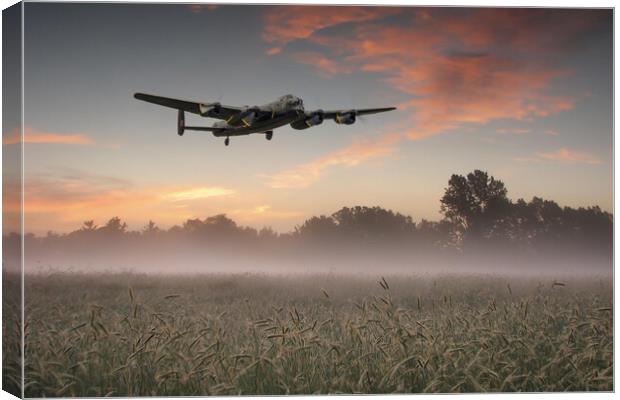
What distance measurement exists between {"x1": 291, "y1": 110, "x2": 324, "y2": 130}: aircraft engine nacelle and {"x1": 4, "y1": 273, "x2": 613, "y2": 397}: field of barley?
352 cm

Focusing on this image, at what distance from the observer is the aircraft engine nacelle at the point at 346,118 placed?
14547 mm

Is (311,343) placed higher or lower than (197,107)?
lower

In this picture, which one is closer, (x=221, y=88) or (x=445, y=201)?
(x=221, y=88)

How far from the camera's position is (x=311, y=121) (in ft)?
47.9

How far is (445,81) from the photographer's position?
13.8 m

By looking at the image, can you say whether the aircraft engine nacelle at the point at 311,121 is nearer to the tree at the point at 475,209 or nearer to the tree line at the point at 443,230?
the tree line at the point at 443,230

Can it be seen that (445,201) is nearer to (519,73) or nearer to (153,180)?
(519,73)

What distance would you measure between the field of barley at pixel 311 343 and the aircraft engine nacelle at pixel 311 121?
139 inches

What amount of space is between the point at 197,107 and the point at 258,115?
1.49 metres

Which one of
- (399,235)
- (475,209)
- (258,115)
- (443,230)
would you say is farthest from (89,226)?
(475,209)

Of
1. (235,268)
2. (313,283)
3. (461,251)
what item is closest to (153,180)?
(235,268)

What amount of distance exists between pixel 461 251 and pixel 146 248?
279 inches

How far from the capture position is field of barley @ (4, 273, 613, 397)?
420 inches

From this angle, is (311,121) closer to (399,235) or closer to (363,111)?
(363,111)
